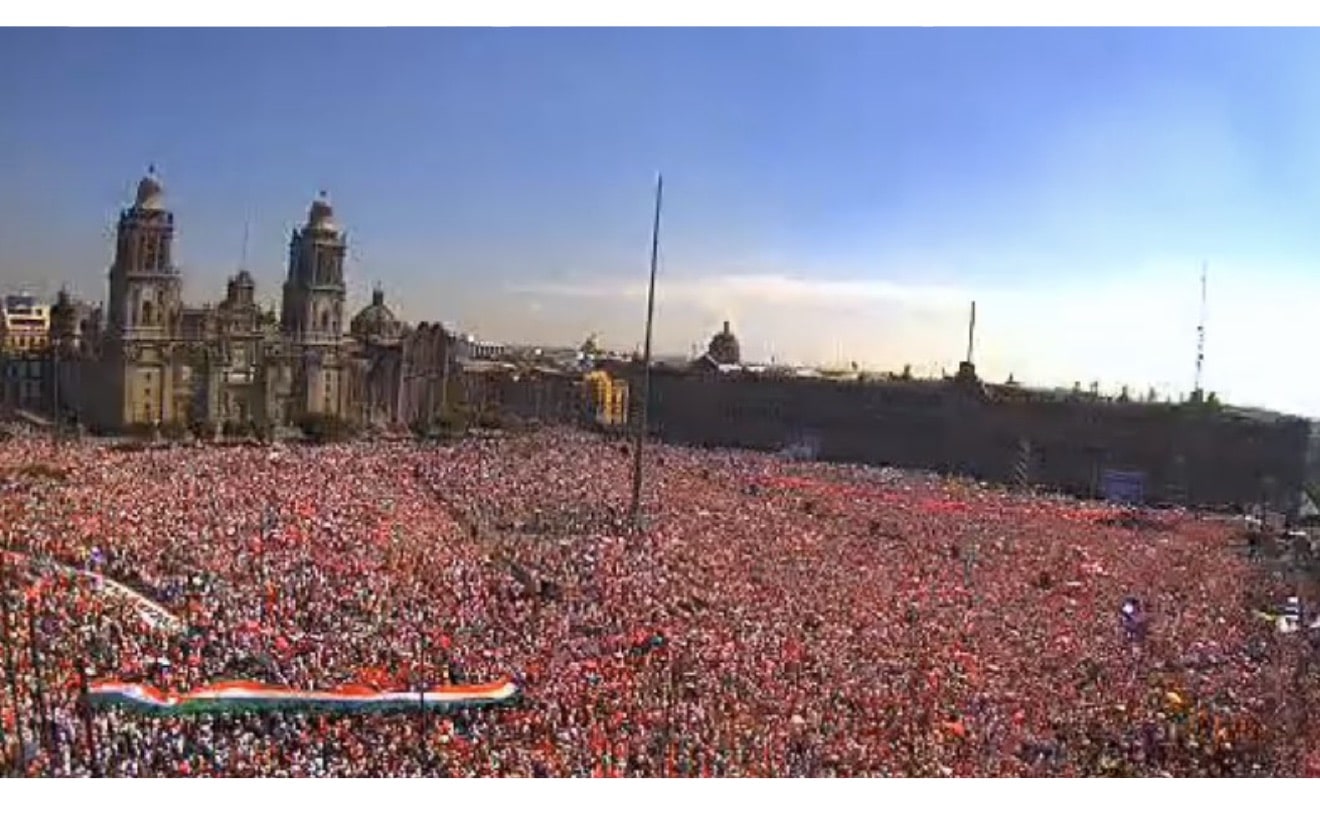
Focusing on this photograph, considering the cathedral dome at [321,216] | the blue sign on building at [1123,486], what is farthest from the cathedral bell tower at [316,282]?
the blue sign on building at [1123,486]

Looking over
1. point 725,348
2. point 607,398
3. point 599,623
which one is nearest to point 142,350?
point 607,398

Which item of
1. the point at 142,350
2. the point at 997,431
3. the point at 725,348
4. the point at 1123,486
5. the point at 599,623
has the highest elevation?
the point at 725,348

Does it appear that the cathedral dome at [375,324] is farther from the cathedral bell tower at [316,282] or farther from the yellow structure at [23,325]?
the yellow structure at [23,325]

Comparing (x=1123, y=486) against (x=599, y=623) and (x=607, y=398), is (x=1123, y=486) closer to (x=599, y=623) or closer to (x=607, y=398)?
(x=607, y=398)

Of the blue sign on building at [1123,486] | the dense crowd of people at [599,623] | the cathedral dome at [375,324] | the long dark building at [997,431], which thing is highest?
the cathedral dome at [375,324]

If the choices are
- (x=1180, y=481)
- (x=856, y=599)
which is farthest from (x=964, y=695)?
(x=1180, y=481)

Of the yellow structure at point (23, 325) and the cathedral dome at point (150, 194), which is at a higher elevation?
the cathedral dome at point (150, 194)
